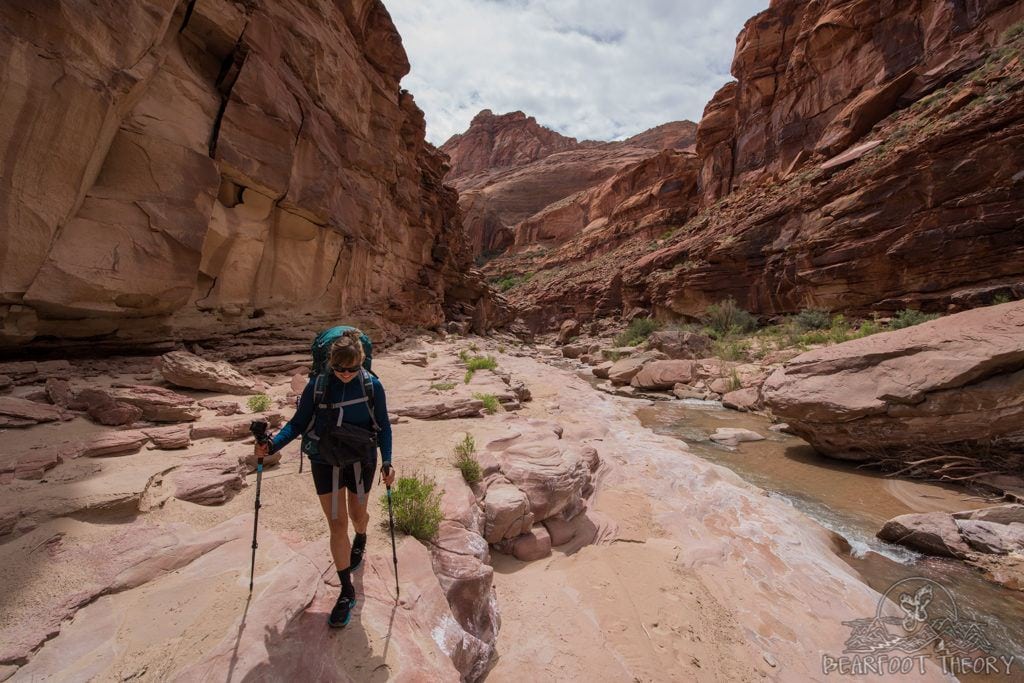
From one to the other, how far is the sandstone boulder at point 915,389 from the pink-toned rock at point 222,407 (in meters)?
9.09

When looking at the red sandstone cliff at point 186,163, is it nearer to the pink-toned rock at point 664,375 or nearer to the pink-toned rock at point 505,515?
the pink-toned rock at point 505,515

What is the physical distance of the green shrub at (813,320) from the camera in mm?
18875

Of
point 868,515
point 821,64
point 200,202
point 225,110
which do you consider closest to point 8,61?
point 200,202

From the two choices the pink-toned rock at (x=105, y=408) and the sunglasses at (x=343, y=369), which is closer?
the sunglasses at (x=343, y=369)

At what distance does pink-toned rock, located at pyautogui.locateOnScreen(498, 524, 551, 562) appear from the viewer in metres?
3.54

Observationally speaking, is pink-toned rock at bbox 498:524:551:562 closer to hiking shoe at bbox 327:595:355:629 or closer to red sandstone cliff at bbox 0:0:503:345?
hiking shoe at bbox 327:595:355:629

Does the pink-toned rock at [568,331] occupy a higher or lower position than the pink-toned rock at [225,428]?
higher

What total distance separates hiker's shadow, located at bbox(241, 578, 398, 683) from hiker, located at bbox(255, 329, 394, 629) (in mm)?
131

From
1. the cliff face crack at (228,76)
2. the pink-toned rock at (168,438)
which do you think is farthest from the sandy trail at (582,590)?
the cliff face crack at (228,76)

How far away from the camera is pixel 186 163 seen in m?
6.36

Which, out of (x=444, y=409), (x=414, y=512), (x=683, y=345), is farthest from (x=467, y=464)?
(x=683, y=345)

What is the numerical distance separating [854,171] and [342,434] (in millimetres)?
27013

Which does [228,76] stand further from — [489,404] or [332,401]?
[332,401]

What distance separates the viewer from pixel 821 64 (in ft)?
86.3
